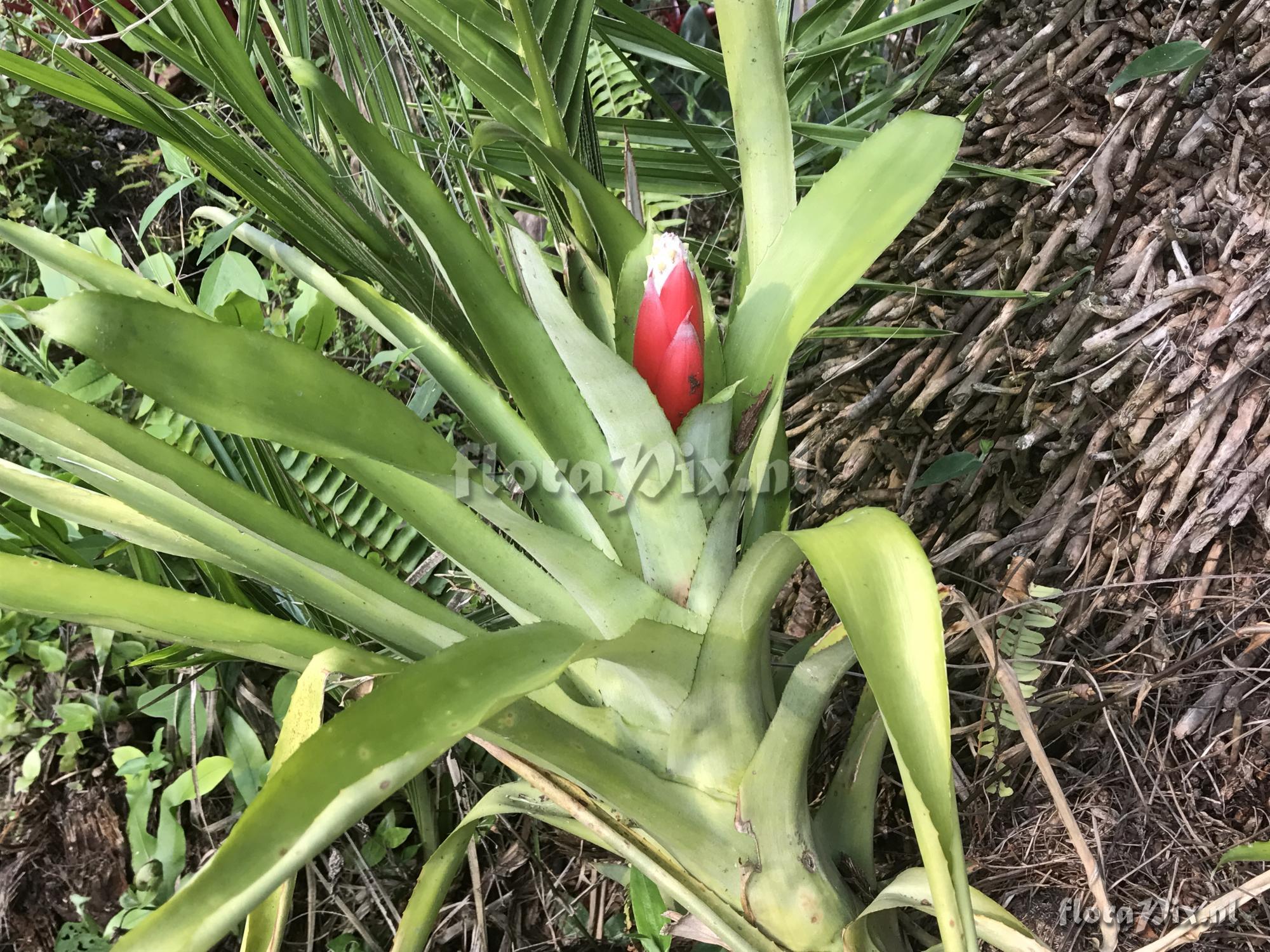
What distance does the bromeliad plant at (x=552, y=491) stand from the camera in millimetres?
334

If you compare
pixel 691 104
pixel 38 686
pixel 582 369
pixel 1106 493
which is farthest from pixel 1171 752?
pixel 38 686

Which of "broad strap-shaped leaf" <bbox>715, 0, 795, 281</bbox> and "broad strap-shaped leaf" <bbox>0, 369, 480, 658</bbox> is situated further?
"broad strap-shaped leaf" <bbox>715, 0, 795, 281</bbox>

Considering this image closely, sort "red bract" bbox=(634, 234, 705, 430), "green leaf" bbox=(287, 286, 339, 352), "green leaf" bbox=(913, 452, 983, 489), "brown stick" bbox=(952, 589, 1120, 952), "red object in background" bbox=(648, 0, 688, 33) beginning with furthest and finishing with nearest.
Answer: "red object in background" bbox=(648, 0, 688, 33) → "green leaf" bbox=(287, 286, 339, 352) → "green leaf" bbox=(913, 452, 983, 489) → "red bract" bbox=(634, 234, 705, 430) → "brown stick" bbox=(952, 589, 1120, 952)

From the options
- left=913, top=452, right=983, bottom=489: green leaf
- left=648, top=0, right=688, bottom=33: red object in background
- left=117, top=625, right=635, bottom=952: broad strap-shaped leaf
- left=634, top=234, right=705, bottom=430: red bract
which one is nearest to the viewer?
left=117, top=625, right=635, bottom=952: broad strap-shaped leaf

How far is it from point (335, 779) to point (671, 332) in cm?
34

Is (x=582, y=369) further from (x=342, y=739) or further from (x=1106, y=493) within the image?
(x=1106, y=493)

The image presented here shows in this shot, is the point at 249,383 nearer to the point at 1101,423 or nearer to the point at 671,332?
the point at 671,332

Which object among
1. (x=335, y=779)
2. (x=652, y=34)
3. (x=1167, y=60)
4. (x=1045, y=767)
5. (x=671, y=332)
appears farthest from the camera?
(x=652, y=34)

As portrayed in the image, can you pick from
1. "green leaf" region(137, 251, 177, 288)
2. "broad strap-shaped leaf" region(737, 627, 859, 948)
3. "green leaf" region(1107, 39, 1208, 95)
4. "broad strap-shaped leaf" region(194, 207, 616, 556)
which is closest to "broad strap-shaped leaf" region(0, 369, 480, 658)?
"broad strap-shaped leaf" region(194, 207, 616, 556)

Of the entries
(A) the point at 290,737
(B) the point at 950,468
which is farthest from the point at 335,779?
(B) the point at 950,468

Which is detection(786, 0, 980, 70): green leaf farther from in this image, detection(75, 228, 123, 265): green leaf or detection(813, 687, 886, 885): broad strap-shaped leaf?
detection(75, 228, 123, 265): green leaf

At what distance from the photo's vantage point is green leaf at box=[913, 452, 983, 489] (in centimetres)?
72

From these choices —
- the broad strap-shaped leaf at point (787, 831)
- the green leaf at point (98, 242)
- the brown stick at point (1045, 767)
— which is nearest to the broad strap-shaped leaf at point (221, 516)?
the broad strap-shaped leaf at point (787, 831)

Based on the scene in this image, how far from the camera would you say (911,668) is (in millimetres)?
324
